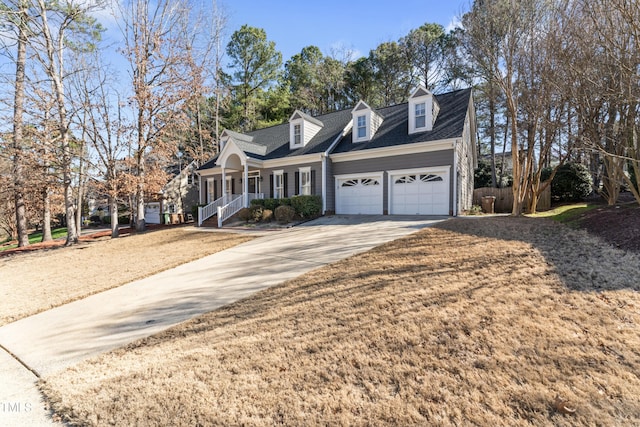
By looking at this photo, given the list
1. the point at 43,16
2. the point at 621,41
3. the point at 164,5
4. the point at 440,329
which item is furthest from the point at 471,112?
the point at 43,16

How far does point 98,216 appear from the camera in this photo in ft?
118

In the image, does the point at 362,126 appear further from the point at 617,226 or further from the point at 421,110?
the point at 617,226

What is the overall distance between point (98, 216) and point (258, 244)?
36260 millimetres

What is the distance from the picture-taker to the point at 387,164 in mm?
14766

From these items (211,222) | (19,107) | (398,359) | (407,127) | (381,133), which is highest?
(19,107)

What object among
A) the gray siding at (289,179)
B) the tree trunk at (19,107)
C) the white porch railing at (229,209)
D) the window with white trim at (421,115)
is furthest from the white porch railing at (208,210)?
the window with white trim at (421,115)

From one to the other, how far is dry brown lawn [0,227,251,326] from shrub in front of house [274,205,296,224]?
3266 millimetres

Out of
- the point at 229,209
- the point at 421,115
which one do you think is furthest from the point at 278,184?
the point at 421,115

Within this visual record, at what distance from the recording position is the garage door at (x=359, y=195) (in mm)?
15211

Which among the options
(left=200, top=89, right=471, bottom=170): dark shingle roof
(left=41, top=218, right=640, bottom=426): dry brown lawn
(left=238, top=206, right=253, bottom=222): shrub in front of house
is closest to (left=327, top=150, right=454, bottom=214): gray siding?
(left=200, top=89, right=471, bottom=170): dark shingle roof

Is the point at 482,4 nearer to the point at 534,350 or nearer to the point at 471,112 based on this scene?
the point at 471,112

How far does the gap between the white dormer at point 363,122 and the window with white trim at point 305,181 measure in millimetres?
3230

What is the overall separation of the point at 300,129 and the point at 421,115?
727cm

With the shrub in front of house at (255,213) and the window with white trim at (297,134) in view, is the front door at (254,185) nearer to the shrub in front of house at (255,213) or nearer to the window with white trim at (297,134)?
the shrub in front of house at (255,213)
